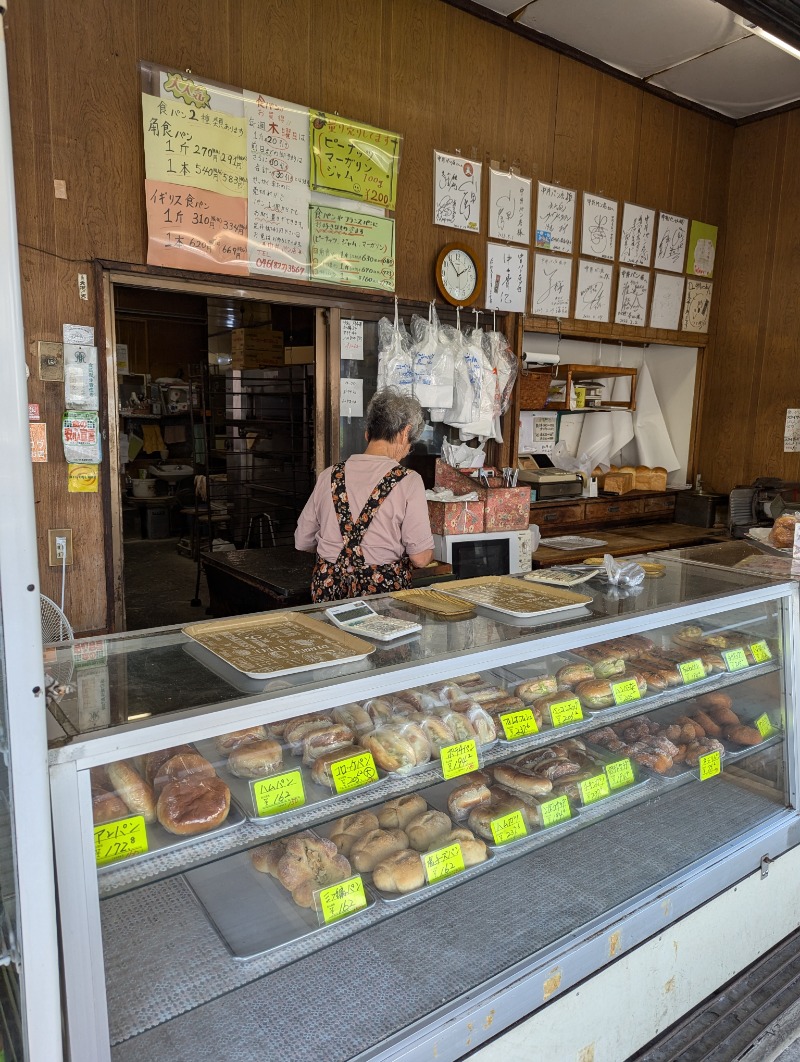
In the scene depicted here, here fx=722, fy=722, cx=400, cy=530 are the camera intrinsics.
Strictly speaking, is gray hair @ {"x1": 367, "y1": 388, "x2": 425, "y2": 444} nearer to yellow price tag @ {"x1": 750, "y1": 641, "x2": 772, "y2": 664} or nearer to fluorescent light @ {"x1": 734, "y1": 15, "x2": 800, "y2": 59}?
yellow price tag @ {"x1": 750, "y1": 641, "x2": 772, "y2": 664}

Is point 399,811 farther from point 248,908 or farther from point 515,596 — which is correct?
point 515,596

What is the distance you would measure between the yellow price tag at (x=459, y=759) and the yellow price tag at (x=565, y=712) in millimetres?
267

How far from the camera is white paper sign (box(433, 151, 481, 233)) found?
3.83 metres

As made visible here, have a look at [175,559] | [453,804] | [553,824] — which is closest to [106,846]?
[453,804]

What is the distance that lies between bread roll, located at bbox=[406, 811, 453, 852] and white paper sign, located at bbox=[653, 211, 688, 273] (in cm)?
454

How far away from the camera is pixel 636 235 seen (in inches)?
190

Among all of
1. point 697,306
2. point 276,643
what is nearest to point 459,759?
point 276,643

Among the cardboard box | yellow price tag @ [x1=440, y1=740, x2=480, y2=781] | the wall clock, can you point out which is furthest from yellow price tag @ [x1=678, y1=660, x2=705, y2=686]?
the wall clock

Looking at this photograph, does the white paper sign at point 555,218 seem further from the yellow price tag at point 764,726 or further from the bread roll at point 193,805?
the bread roll at point 193,805

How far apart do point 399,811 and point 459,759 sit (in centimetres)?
21

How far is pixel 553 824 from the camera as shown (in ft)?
5.29

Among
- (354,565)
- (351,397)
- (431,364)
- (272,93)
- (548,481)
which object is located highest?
(272,93)

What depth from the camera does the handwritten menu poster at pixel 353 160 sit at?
3.38 metres

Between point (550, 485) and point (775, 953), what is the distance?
3127 millimetres
